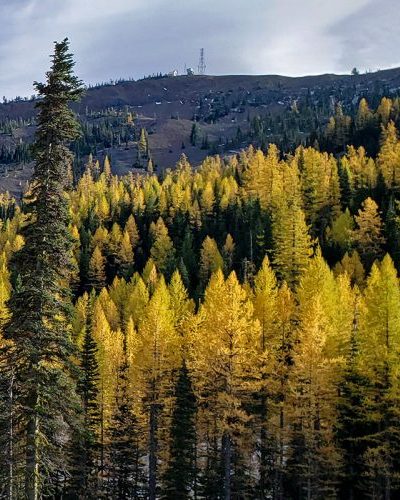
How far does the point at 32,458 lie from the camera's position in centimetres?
1872

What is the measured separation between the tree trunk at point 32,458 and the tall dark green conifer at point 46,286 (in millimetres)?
33

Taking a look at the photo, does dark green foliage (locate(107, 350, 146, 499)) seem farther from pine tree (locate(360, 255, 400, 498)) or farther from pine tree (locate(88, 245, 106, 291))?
pine tree (locate(88, 245, 106, 291))

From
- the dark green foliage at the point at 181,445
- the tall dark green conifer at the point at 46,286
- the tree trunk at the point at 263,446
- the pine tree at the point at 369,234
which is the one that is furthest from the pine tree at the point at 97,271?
the tall dark green conifer at the point at 46,286

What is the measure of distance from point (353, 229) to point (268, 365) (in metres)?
46.2

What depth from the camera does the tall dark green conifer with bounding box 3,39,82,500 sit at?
19078mm

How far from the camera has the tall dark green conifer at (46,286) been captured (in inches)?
751

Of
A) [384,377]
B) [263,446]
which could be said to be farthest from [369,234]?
[384,377]

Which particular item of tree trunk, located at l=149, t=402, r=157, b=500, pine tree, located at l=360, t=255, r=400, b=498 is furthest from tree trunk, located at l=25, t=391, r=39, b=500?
tree trunk, located at l=149, t=402, r=157, b=500

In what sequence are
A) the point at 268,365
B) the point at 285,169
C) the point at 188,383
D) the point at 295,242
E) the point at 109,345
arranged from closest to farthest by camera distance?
the point at 268,365 < the point at 188,383 < the point at 109,345 < the point at 295,242 < the point at 285,169

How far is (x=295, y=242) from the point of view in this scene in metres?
65.3

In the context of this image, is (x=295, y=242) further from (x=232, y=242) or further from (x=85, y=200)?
(x=85, y=200)

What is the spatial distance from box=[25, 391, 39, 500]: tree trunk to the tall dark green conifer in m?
0.03

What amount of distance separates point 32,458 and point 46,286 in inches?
226

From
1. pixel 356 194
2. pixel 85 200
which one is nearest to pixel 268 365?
pixel 356 194
